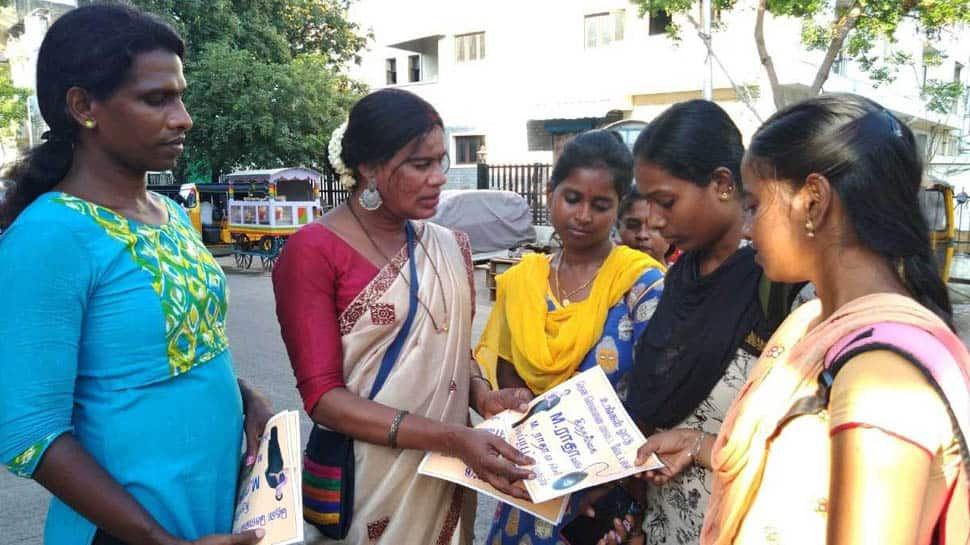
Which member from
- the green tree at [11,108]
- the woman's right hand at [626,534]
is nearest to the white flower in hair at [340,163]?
the woman's right hand at [626,534]

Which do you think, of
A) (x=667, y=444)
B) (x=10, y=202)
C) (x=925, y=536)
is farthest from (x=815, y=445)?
(x=10, y=202)

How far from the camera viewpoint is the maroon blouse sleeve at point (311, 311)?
1.69 meters

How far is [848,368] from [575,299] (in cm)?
116

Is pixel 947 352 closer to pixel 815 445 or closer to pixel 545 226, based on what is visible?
pixel 815 445

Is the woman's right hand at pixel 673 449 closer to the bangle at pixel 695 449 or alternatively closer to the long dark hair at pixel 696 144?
the bangle at pixel 695 449

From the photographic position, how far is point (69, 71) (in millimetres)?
1307

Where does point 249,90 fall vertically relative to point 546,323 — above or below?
above

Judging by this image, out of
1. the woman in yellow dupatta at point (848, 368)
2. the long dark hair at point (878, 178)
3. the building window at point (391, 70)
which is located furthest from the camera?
the building window at point (391, 70)

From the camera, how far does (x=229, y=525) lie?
1520 millimetres

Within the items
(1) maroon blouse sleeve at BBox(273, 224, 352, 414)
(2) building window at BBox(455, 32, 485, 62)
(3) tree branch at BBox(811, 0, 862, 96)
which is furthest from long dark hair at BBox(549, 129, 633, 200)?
(2) building window at BBox(455, 32, 485, 62)

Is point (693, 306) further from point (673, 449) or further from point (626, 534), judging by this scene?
point (626, 534)

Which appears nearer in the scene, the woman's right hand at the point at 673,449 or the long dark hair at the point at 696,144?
the woman's right hand at the point at 673,449

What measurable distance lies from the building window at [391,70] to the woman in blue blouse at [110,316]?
23670mm

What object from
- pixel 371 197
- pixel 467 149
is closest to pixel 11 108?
pixel 467 149
